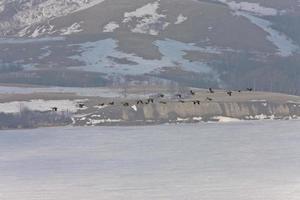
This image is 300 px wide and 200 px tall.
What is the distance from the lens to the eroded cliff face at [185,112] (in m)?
177

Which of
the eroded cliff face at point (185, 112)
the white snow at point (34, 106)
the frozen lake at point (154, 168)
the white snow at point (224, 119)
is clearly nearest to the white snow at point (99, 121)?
the eroded cliff face at point (185, 112)

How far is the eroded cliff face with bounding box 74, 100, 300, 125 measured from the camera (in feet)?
580

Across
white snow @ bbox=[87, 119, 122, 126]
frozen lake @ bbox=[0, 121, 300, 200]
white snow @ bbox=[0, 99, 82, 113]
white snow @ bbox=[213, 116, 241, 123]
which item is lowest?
frozen lake @ bbox=[0, 121, 300, 200]

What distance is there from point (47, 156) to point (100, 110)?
93.5 m

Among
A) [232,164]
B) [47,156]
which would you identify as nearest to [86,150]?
[47,156]

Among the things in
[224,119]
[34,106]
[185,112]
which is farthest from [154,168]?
[34,106]

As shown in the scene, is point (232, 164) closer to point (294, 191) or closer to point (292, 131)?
point (294, 191)

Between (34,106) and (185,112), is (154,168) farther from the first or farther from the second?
(34,106)

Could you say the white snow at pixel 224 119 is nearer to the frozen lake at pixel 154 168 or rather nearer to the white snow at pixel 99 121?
the white snow at pixel 99 121

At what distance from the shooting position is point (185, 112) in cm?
18750

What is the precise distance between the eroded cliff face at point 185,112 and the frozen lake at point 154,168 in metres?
58.8

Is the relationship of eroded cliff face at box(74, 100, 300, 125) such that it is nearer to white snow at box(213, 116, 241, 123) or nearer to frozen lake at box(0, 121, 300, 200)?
white snow at box(213, 116, 241, 123)

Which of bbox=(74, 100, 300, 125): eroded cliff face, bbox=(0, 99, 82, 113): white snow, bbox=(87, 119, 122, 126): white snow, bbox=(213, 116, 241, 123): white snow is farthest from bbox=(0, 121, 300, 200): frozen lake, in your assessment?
bbox=(0, 99, 82, 113): white snow

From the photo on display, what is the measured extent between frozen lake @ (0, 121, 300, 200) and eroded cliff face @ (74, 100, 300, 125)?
2316 inches
